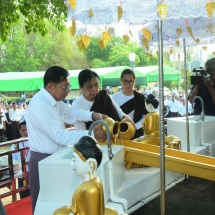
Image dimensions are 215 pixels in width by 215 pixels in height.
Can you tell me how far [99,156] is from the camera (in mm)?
1190

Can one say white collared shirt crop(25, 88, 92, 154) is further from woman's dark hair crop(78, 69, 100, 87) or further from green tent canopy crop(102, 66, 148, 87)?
green tent canopy crop(102, 66, 148, 87)

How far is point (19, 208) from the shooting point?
2965 millimetres

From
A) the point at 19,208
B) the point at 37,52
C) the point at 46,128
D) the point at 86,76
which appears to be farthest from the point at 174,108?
the point at 37,52

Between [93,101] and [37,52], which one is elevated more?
[37,52]

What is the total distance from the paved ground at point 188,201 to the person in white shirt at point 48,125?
1.61 feet

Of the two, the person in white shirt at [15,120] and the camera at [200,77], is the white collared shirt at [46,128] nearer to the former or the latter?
the camera at [200,77]

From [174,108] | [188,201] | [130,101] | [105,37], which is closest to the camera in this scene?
[105,37]

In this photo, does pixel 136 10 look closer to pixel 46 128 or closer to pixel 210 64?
pixel 46 128

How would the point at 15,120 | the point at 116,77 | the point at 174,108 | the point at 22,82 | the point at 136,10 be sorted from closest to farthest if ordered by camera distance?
the point at 136,10, the point at 15,120, the point at 174,108, the point at 22,82, the point at 116,77

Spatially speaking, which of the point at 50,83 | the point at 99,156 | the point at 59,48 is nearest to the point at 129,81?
the point at 50,83

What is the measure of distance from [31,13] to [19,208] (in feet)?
10.1

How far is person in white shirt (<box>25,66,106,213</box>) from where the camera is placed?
1874mm

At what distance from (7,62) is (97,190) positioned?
1156 inches

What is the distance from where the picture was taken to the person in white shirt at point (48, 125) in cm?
187
